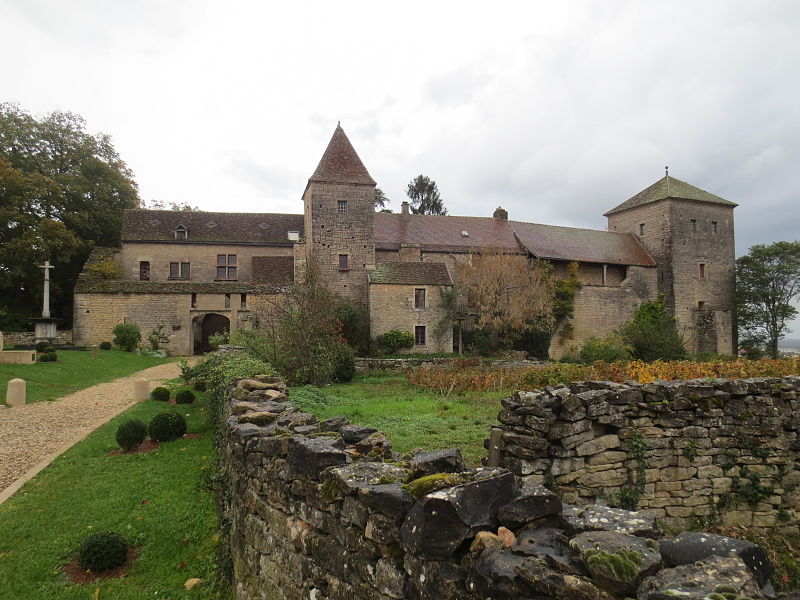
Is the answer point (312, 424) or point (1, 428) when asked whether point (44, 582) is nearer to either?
point (312, 424)

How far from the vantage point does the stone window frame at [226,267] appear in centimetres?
3794

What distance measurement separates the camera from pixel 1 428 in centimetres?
1302

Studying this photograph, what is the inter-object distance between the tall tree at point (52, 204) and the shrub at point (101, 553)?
113ft

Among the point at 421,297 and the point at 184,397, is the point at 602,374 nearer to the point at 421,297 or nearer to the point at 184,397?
the point at 184,397

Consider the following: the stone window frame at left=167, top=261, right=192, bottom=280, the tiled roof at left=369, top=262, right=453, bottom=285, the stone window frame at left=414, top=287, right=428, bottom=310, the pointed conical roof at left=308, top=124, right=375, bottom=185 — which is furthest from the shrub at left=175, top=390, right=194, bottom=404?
the stone window frame at left=167, top=261, right=192, bottom=280

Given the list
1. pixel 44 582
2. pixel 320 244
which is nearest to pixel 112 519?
pixel 44 582

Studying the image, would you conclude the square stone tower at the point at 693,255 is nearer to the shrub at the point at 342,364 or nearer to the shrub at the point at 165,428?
the shrub at the point at 342,364

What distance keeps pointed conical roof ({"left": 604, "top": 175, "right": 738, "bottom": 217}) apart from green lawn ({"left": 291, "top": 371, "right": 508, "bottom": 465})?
117 ft

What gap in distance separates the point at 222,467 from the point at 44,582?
236 cm

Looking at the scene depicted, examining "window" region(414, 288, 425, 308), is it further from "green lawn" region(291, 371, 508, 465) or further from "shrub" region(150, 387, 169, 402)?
"shrub" region(150, 387, 169, 402)

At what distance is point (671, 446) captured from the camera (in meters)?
6.69

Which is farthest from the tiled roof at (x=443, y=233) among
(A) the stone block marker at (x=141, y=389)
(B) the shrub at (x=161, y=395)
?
(A) the stone block marker at (x=141, y=389)

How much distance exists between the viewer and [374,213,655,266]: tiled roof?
37.3 meters

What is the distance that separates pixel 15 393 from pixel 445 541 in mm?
17938
